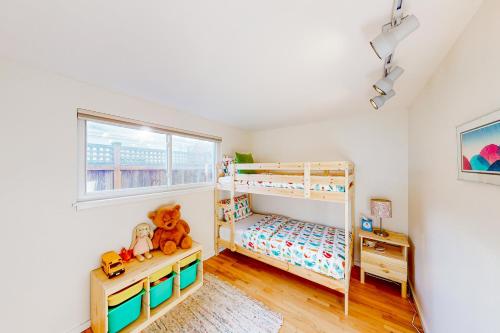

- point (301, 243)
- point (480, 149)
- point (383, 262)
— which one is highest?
point (480, 149)

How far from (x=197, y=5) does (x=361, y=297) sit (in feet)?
9.94

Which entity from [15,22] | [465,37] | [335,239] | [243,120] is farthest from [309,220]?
[15,22]

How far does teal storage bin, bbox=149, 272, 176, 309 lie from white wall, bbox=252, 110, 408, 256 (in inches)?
81.5

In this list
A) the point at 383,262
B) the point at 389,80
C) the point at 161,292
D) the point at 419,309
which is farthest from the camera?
the point at 383,262

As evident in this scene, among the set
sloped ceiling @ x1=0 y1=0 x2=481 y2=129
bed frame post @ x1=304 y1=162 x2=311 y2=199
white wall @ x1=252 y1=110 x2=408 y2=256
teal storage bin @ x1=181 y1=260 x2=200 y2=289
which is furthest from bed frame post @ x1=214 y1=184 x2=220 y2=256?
sloped ceiling @ x1=0 y1=0 x2=481 y2=129

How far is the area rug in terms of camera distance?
1.63 metres

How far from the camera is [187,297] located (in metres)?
2.03

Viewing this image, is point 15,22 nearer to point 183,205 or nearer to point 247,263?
point 183,205

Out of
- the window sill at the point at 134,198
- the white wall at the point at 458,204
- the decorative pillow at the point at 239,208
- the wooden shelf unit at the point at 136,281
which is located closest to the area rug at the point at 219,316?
the wooden shelf unit at the point at 136,281

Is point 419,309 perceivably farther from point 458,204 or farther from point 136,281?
point 136,281

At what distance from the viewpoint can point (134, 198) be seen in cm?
196

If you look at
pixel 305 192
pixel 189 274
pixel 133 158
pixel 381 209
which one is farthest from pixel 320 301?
pixel 133 158

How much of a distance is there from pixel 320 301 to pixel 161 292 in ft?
5.83

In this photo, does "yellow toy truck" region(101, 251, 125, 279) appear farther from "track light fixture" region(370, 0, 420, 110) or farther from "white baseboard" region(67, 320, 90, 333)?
"track light fixture" region(370, 0, 420, 110)
